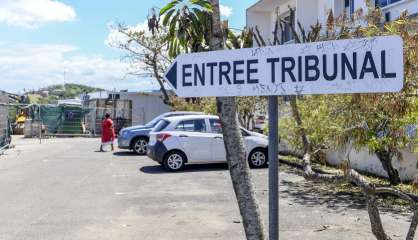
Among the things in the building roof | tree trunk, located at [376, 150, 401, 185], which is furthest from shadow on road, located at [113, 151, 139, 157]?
the building roof

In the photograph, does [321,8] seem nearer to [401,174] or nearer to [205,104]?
[205,104]

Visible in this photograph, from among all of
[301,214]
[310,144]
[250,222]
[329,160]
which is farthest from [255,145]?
[250,222]

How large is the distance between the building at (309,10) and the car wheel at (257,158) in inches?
147

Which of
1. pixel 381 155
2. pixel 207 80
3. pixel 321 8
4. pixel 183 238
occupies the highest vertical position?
pixel 321 8

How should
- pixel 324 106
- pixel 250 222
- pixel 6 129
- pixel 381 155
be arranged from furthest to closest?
pixel 6 129 → pixel 381 155 → pixel 324 106 → pixel 250 222

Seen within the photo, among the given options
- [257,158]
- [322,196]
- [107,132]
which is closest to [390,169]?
[322,196]

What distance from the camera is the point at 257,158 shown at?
1688 cm

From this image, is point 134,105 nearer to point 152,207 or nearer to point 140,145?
point 140,145

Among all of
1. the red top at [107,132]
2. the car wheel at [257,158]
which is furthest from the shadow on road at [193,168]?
the red top at [107,132]

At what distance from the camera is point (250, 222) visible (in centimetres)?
388

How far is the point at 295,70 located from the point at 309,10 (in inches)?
922

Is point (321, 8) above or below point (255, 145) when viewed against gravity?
above

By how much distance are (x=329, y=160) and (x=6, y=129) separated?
49.5 feet

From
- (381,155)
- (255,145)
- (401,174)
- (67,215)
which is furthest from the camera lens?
(255,145)
